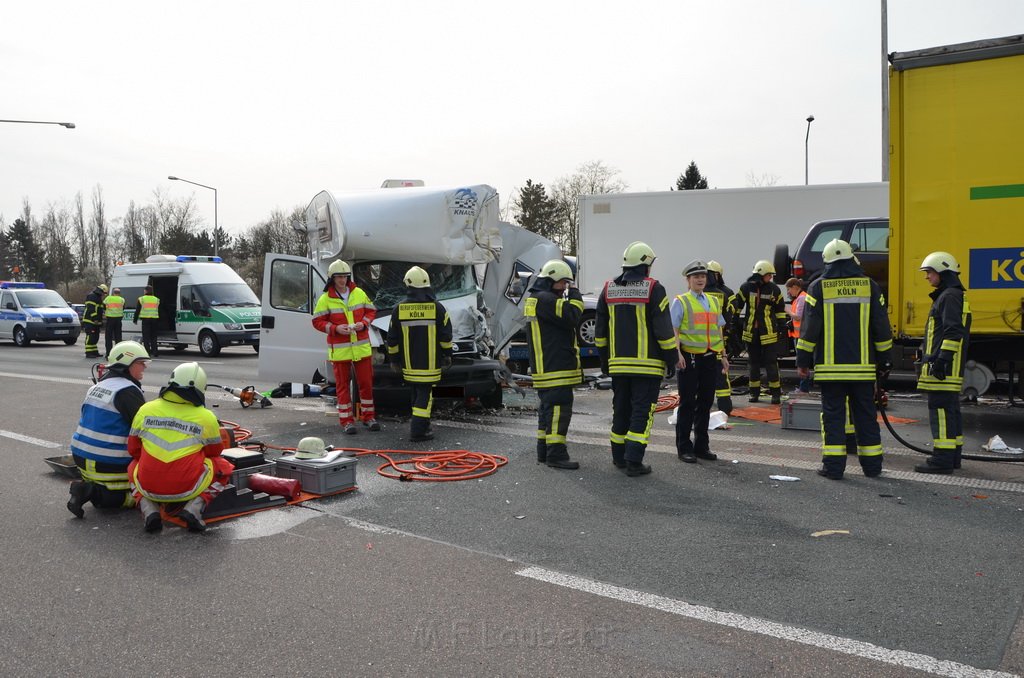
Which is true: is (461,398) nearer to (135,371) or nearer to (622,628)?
(135,371)

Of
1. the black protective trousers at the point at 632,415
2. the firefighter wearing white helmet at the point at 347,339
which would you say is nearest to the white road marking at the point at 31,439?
the firefighter wearing white helmet at the point at 347,339

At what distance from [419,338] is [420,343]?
0.17ft

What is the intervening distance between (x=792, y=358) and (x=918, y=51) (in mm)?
5434

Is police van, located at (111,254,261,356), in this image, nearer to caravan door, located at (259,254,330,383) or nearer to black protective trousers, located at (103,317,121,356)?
black protective trousers, located at (103,317,121,356)

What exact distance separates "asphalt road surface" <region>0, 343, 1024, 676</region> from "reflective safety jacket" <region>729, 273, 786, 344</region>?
12.4 ft

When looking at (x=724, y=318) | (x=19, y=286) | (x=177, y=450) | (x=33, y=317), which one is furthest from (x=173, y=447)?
(x=19, y=286)

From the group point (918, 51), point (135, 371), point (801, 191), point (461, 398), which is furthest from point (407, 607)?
point (801, 191)

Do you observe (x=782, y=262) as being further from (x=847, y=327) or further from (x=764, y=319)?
(x=847, y=327)

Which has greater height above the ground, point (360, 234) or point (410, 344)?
point (360, 234)

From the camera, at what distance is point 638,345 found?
6.59 metres

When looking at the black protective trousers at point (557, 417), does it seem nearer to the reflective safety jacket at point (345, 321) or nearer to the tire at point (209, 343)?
the reflective safety jacket at point (345, 321)

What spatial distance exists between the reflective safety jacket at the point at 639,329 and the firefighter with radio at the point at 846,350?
3.88 feet

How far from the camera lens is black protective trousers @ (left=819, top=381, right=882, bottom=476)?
6.33 meters

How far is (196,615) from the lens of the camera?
3807 millimetres
